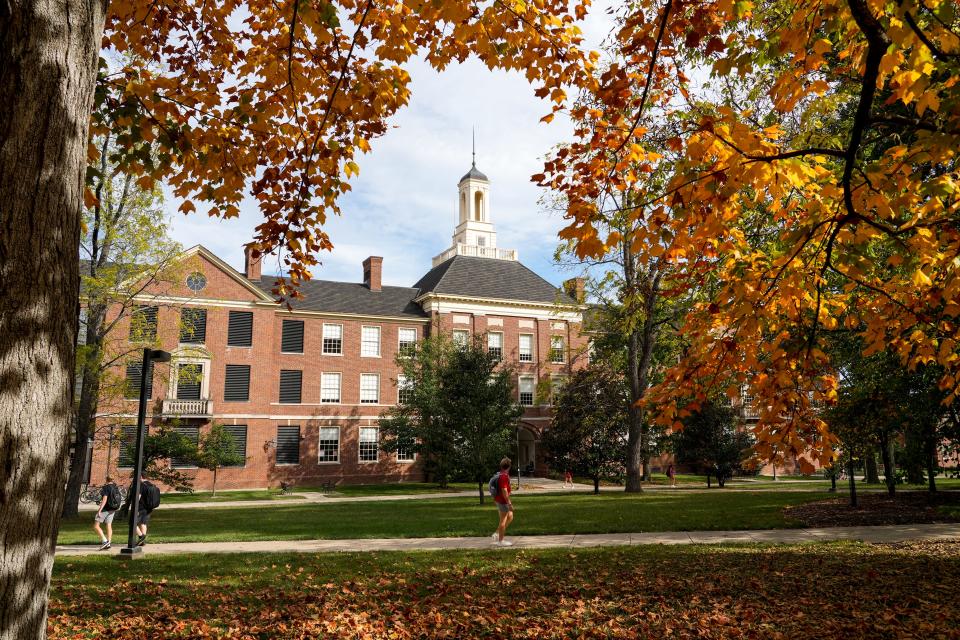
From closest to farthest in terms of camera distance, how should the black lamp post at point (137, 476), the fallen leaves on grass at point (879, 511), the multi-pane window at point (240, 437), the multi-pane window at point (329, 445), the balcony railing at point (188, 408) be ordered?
1. the black lamp post at point (137, 476)
2. the fallen leaves on grass at point (879, 511)
3. the balcony railing at point (188, 408)
4. the multi-pane window at point (240, 437)
5. the multi-pane window at point (329, 445)

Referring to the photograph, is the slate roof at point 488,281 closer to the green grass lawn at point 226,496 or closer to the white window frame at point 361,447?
the white window frame at point 361,447

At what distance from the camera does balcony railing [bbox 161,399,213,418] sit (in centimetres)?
3606

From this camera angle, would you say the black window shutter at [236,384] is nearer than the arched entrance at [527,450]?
Yes

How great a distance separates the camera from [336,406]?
41.5 m

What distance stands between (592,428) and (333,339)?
748 inches

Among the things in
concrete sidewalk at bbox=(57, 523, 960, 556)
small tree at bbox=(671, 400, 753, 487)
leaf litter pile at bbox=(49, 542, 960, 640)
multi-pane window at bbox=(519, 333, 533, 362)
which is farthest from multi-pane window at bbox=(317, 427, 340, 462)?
leaf litter pile at bbox=(49, 542, 960, 640)

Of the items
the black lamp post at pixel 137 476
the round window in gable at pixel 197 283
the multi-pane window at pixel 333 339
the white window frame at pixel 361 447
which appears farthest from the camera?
the multi-pane window at pixel 333 339

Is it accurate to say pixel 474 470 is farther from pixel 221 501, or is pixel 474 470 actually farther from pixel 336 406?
pixel 336 406

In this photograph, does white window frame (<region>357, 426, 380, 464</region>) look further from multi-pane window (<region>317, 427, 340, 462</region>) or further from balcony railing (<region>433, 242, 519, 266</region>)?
balcony railing (<region>433, 242, 519, 266</region>)

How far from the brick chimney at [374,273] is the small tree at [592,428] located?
60.1ft

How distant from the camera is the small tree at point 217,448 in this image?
3017cm

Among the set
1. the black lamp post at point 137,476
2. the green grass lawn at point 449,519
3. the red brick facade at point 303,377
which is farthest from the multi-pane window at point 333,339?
the black lamp post at point 137,476

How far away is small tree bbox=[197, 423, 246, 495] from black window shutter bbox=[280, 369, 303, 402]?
563 cm

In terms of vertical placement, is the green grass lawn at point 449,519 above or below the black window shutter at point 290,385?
below
